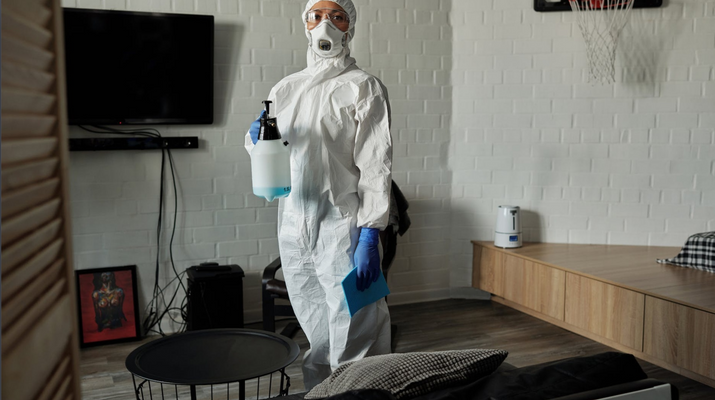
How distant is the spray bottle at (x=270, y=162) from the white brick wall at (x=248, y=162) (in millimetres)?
1471

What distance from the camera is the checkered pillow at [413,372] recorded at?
1144mm

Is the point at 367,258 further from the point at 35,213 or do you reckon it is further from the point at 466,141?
the point at 466,141

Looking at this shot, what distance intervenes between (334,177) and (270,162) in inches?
12.3

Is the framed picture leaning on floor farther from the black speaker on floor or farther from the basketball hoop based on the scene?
the basketball hoop

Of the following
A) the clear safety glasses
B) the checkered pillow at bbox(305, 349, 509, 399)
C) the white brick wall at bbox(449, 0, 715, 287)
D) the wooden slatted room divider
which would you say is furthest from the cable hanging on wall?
the wooden slatted room divider

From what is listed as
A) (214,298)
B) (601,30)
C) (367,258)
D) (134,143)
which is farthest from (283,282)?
(601,30)

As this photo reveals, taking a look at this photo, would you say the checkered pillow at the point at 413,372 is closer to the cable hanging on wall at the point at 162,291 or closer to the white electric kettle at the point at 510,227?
the cable hanging on wall at the point at 162,291

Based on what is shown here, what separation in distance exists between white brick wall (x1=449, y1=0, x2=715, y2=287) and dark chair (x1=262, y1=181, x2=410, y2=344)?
878mm

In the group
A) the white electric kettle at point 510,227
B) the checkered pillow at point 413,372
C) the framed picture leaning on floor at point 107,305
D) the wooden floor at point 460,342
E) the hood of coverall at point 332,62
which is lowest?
the wooden floor at point 460,342

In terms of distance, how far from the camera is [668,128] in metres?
3.94

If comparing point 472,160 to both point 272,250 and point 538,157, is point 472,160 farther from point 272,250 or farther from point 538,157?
point 272,250

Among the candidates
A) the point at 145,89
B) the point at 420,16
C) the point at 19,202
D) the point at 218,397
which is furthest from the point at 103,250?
the point at 19,202

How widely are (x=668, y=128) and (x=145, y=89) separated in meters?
3.23

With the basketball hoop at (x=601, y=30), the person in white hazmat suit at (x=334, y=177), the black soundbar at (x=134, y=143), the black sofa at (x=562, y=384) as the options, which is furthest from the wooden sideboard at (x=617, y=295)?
the black soundbar at (x=134, y=143)
